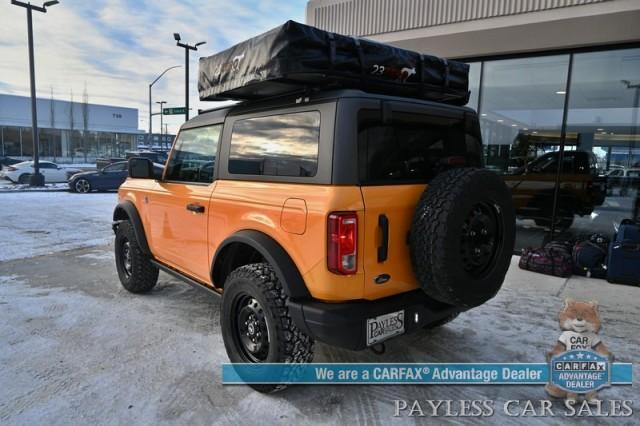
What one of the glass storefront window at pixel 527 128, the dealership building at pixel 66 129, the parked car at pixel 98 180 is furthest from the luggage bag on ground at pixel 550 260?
the dealership building at pixel 66 129

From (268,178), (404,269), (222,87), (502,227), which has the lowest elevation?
(404,269)

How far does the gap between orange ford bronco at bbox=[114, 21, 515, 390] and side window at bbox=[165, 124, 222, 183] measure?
0.31 m

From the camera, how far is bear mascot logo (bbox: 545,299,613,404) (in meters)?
2.52

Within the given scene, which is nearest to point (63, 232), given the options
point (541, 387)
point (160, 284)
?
point (160, 284)

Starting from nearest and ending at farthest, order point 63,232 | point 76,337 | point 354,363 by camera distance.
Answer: point 354,363 → point 76,337 → point 63,232

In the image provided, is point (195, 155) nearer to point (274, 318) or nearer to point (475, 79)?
point (274, 318)

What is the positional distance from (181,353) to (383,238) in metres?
1.94

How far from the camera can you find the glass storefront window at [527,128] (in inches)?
268

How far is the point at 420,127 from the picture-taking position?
2.76 meters

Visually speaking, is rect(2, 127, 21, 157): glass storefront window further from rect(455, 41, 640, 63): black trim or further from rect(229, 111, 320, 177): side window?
rect(229, 111, 320, 177): side window

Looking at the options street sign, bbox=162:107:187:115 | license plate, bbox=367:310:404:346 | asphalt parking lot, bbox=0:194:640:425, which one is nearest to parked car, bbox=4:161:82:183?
street sign, bbox=162:107:187:115

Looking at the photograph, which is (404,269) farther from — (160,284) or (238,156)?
(160,284)

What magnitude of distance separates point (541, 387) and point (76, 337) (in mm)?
3658

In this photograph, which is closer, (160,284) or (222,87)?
(222,87)
